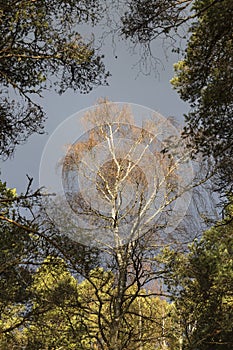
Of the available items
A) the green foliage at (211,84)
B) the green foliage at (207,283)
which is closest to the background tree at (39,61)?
the green foliage at (211,84)

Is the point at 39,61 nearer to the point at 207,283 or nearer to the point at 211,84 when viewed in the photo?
the point at 211,84

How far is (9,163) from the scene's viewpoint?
508 cm

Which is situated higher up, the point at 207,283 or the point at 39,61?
the point at 39,61

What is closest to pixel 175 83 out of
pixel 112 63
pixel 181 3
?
pixel 112 63

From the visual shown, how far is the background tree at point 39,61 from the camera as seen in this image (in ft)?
14.0

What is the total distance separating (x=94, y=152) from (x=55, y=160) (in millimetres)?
1056

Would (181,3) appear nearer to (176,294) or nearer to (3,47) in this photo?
(3,47)

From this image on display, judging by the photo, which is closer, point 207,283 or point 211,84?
point 211,84

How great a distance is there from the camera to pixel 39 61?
4.51m

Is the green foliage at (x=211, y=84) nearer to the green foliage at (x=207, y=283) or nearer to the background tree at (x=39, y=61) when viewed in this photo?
the background tree at (x=39, y=61)

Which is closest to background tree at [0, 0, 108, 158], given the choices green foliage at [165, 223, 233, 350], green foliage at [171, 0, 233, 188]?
green foliage at [171, 0, 233, 188]

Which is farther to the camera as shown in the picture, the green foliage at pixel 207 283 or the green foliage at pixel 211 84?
the green foliage at pixel 207 283

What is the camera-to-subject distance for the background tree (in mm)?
4262

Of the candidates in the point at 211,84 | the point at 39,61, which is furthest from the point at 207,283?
the point at 39,61
